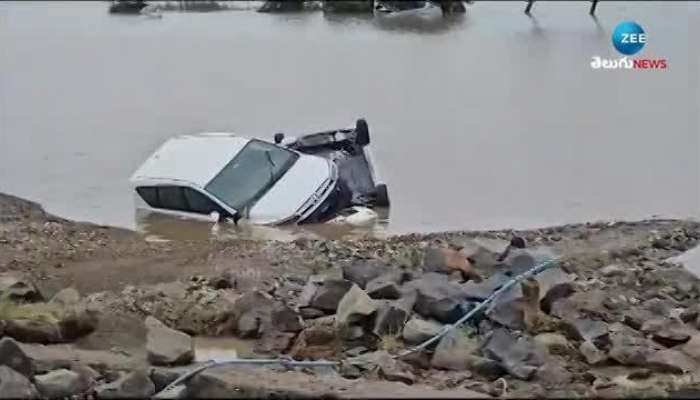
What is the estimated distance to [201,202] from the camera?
55.5 feet

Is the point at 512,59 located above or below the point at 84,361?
below

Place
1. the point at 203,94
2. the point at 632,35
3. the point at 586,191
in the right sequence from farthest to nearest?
the point at 632,35
the point at 203,94
the point at 586,191

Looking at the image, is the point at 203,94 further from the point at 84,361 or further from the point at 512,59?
the point at 84,361

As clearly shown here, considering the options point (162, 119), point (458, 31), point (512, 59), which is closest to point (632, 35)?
point (512, 59)

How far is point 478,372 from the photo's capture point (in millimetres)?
8102

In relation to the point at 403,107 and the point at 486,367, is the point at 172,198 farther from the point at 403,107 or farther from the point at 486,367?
the point at 403,107

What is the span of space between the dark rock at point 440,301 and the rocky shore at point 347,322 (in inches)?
0.6

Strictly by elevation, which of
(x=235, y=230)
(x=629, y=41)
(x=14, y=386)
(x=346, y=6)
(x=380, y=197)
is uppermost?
(x=14, y=386)

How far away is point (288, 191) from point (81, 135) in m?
12.8

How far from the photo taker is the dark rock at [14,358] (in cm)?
709

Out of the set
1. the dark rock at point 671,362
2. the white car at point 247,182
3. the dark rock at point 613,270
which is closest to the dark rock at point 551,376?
the dark rock at point 671,362

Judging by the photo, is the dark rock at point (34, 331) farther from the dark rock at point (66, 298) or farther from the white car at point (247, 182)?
the white car at point (247, 182)

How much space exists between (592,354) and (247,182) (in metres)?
9.44

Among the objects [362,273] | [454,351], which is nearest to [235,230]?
[362,273]
